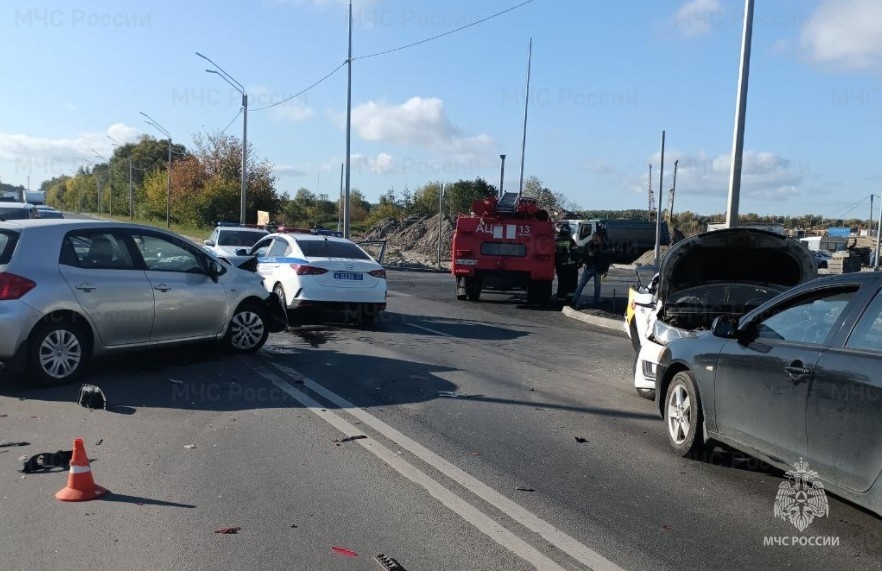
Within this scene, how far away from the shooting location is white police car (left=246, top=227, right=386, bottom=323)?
12.4m

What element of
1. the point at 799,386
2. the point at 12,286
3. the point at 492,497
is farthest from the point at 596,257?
the point at 492,497

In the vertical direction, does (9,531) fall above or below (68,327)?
below

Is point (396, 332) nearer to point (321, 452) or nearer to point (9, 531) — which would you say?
point (321, 452)

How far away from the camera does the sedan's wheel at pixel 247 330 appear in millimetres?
9820

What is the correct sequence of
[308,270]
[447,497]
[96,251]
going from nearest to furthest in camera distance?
[447,497], [96,251], [308,270]

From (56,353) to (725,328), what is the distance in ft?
20.6

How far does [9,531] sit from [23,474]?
3.56 ft

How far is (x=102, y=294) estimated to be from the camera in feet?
26.5

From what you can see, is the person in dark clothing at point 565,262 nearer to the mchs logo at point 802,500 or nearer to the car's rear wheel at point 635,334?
the car's rear wheel at point 635,334

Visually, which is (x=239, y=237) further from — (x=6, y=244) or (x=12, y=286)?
(x=12, y=286)

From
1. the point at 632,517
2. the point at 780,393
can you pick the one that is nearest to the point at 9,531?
the point at 632,517

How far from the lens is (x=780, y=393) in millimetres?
4977

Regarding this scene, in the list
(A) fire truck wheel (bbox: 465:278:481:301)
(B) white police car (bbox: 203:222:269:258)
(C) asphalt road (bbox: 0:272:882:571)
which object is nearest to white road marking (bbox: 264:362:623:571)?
(C) asphalt road (bbox: 0:272:882:571)

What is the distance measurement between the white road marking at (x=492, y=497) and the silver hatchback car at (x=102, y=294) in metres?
2.51
